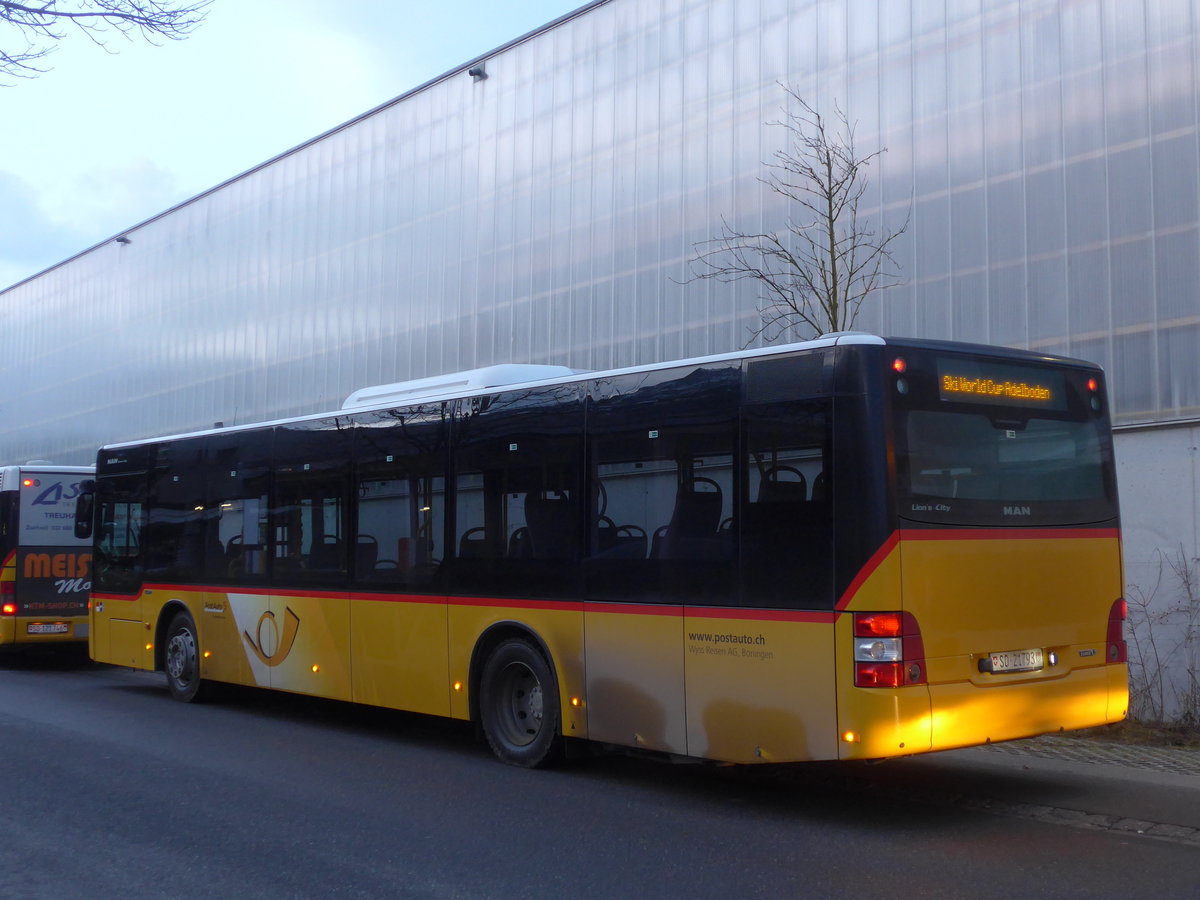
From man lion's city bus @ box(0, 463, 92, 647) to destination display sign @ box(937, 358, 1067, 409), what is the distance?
1449 cm

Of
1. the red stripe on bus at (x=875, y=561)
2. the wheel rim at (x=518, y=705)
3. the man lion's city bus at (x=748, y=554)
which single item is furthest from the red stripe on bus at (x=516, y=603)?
the red stripe on bus at (x=875, y=561)

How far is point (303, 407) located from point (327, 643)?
657 inches

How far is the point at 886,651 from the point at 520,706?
3590mm

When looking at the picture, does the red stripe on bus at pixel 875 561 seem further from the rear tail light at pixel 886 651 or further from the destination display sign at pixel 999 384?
the destination display sign at pixel 999 384

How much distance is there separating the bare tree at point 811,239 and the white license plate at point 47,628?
10638 mm

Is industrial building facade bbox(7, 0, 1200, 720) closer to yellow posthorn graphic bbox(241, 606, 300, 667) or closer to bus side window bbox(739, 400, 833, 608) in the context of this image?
bus side window bbox(739, 400, 833, 608)

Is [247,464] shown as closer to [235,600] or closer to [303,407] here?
[235,600]

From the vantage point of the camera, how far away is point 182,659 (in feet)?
47.3

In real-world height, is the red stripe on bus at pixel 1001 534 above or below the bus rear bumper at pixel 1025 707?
above

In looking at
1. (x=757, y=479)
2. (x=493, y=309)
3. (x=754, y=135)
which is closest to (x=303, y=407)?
(x=493, y=309)

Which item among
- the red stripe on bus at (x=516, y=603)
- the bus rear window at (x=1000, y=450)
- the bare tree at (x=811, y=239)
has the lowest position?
the red stripe on bus at (x=516, y=603)

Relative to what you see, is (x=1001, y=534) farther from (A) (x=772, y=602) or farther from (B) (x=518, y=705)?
(B) (x=518, y=705)

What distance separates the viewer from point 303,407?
28.1 metres

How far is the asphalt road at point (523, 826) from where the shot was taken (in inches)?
256
